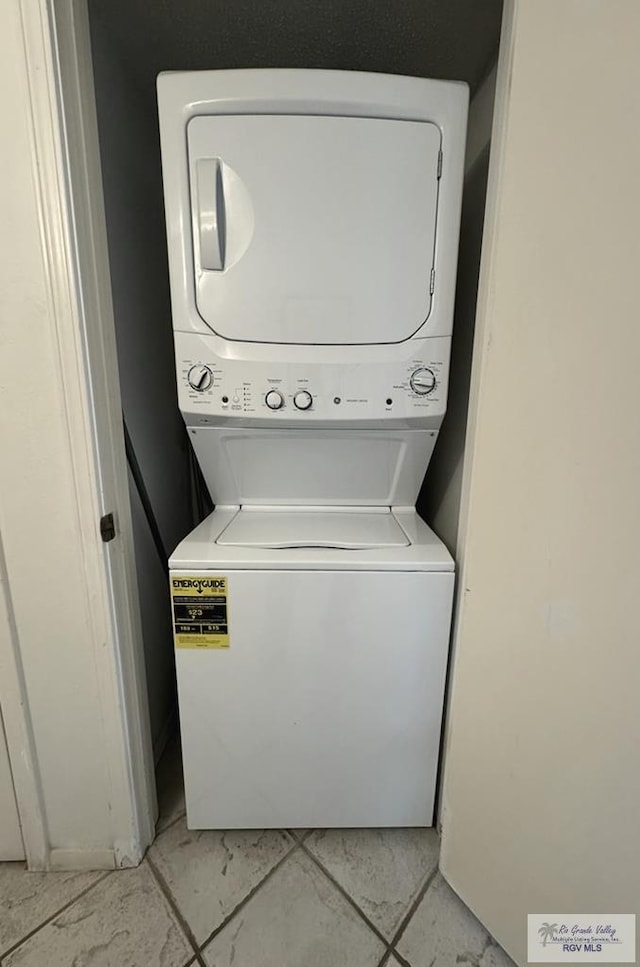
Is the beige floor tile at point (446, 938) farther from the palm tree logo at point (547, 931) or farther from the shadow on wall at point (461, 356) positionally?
the shadow on wall at point (461, 356)

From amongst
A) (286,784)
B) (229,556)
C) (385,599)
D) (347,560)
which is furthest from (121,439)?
(286,784)

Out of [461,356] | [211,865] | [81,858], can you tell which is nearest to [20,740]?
[81,858]

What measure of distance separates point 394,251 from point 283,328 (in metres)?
0.31

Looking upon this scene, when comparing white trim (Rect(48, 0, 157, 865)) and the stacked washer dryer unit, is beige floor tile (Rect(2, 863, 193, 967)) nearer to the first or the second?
white trim (Rect(48, 0, 157, 865))

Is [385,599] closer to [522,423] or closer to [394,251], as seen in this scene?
[522,423]

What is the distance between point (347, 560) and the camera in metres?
0.96

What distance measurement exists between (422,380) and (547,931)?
118 cm

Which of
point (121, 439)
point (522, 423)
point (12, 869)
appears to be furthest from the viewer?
point (12, 869)

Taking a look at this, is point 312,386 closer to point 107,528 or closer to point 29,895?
point 107,528

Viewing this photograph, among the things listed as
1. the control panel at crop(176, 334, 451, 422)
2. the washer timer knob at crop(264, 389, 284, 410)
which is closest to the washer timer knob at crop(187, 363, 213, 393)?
the control panel at crop(176, 334, 451, 422)

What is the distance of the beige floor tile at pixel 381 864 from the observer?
3.24 feet

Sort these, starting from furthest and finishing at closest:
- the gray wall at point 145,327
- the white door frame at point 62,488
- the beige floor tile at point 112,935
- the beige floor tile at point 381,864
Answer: the gray wall at point 145,327 → the beige floor tile at point 381,864 → the beige floor tile at point 112,935 → the white door frame at point 62,488

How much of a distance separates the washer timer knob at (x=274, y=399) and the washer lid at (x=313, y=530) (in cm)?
33

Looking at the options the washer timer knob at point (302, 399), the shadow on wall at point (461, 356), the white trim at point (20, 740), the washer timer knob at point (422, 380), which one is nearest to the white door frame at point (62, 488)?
the white trim at point (20, 740)
